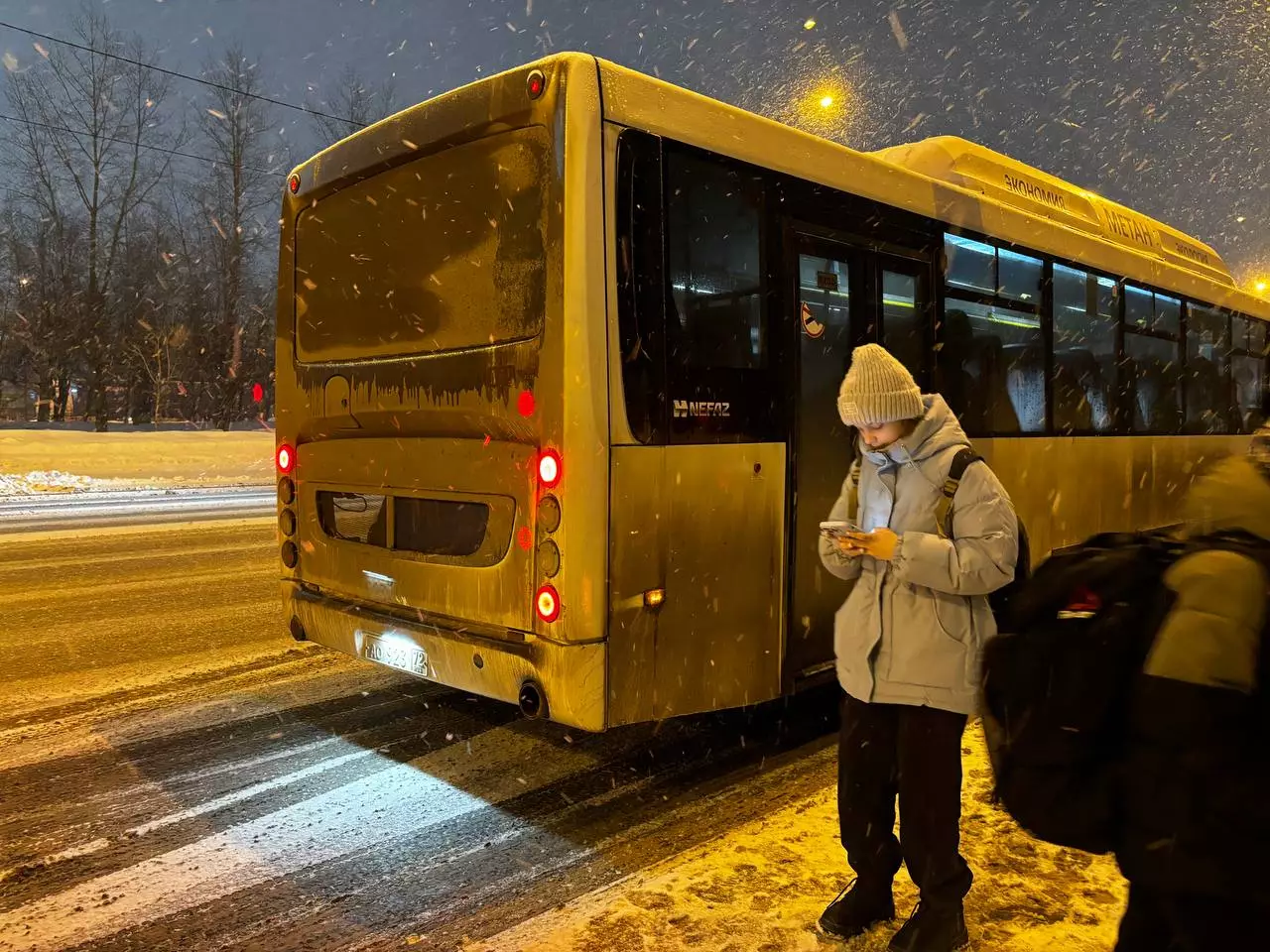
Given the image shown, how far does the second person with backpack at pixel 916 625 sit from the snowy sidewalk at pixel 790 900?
29 cm

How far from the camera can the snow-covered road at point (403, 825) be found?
10.6 ft

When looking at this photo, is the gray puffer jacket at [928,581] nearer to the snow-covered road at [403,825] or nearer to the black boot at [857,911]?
the black boot at [857,911]

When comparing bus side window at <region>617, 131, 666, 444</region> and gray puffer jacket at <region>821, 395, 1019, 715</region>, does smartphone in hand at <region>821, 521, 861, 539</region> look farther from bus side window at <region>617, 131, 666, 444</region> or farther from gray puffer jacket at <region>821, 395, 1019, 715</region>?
bus side window at <region>617, 131, 666, 444</region>

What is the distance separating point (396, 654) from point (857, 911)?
256cm

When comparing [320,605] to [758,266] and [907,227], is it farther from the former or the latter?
[907,227]

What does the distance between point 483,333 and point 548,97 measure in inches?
41.0

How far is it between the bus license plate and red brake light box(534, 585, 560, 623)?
0.85 meters

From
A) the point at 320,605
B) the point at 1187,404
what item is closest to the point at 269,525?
the point at 320,605

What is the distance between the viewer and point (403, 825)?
4043mm

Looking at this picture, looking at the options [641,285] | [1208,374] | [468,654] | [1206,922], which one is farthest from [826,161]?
[1208,374]

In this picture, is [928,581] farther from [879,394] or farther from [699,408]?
[699,408]

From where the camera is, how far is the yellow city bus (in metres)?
3.86

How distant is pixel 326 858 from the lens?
12.2 feet

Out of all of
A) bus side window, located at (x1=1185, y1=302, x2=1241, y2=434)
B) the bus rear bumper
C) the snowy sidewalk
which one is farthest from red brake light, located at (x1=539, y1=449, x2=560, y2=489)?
bus side window, located at (x1=1185, y1=302, x2=1241, y2=434)
